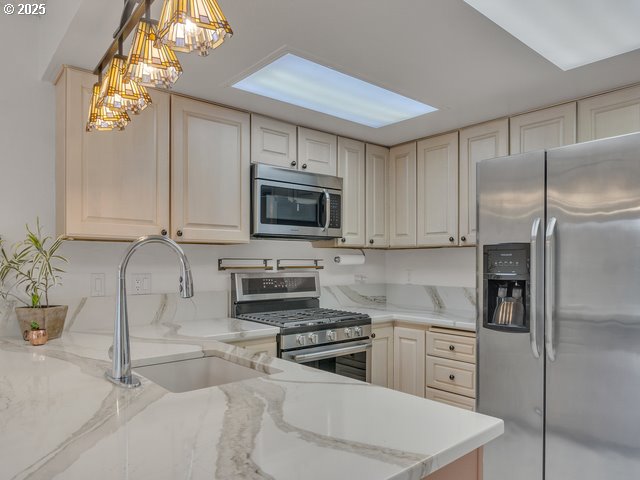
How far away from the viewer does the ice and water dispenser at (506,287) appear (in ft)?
7.28

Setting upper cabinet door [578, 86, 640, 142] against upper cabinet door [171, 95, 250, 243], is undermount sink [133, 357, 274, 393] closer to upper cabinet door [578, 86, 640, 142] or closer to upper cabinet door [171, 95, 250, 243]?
upper cabinet door [171, 95, 250, 243]

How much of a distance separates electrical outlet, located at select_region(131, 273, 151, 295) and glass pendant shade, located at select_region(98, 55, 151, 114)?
4.32 feet

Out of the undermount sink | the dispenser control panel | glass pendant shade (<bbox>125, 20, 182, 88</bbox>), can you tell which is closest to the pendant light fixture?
glass pendant shade (<bbox>125, 20, 182, 88</bbox>)

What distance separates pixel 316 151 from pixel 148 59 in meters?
2.07

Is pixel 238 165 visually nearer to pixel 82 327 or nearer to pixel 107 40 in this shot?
pixel 107 40

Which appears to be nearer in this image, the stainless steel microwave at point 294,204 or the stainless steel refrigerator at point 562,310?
the stainless steel refrigerator at point 562,310

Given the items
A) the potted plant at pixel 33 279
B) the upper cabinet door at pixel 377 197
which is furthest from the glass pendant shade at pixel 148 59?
the upper cabinet door at pixel 377 197

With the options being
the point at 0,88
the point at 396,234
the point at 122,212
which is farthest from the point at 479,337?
the point at 0,88

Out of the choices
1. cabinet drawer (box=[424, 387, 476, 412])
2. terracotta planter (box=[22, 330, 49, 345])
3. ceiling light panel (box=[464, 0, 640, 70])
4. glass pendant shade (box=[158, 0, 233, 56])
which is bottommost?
cabinet drawer (box=[424, 387, 476, 412])

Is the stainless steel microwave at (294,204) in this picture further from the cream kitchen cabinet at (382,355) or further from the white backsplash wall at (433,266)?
the white backsplash wall at (433,266)

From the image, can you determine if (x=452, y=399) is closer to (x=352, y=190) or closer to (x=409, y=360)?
→ (x=409, y=360)

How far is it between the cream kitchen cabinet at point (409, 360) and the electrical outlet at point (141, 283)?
65.4 inches

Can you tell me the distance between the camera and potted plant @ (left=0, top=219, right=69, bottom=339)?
1.97 m

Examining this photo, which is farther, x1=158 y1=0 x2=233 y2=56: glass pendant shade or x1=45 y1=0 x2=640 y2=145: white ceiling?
x1=45 y1=0 x2=640 y2=145: white ceiling
